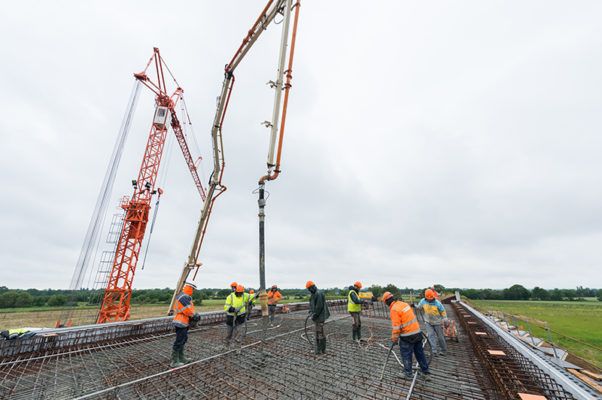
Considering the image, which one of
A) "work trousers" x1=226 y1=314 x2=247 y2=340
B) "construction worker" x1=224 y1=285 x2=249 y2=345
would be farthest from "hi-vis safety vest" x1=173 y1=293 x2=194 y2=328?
"work trousers" x1=226 y1=314 x2=247 y2=340

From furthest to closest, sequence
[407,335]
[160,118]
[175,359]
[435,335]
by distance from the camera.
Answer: [160,118], [435,335], [175,359], [407,335]

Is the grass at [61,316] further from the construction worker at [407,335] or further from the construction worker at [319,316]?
the construction worker at [407,335]

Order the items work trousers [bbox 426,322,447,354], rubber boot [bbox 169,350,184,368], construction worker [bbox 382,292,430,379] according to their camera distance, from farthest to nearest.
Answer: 1. work trousers [bbox 426,322,447,354]
2. rubber boot [bbox 169,350,184,368]
3. construction worker [bbox 382,292,430,379]

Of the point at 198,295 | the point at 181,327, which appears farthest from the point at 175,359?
the point at 198,295

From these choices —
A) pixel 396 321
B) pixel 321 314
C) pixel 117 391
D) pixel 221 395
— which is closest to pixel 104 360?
pixel 117 391

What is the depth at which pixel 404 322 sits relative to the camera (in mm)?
5879

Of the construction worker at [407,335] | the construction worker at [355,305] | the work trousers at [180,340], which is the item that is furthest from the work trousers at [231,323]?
the construction worker at [407,335]

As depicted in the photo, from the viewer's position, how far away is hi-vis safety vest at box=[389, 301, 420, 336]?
5.83 meters

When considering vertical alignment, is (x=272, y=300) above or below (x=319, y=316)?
above

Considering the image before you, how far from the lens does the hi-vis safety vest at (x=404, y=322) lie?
583cm

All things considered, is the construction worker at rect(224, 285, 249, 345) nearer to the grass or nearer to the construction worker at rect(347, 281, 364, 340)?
the construction worker at rect(347, 281, 364, 340)

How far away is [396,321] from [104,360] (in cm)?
843

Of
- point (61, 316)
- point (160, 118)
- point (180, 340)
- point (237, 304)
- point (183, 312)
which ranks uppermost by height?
point (160, 118)

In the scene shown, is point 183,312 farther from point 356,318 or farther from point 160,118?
point 160,118
